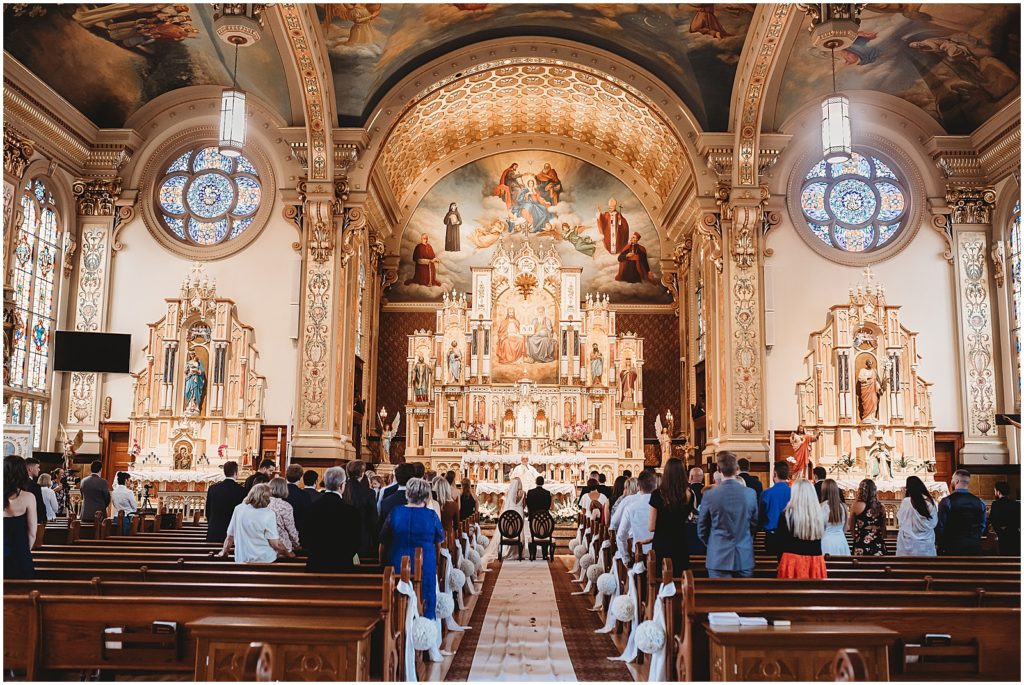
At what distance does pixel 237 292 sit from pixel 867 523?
14.8 metres

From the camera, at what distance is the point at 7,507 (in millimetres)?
6457

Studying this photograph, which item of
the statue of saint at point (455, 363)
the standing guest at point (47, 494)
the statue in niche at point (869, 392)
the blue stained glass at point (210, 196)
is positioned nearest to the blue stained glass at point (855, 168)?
the statue in niche at point (869, 392)

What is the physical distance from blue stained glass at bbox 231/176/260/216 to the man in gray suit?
663 inches

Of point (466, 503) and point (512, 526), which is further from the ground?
point (466, 503)

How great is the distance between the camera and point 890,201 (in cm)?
2120

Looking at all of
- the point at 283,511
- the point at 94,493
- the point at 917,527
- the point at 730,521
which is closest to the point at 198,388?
the point at 94,493

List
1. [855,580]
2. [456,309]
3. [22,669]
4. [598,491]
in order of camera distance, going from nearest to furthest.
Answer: [22,669] < [855,580] < [598,491] < [456,309]

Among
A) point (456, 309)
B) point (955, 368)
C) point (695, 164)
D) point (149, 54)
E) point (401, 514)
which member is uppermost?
point (149, 54)

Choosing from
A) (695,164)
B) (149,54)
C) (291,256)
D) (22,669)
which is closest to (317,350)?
(291,256)

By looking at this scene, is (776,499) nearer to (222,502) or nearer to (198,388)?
(222,502)

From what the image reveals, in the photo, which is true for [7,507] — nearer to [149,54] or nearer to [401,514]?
[401,514]

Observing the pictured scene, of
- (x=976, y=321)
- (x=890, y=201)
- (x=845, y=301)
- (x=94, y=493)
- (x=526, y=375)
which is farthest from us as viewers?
(x=526, y=375)

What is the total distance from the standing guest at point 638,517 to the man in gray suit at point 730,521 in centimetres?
117

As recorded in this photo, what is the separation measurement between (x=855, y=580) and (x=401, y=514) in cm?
363
